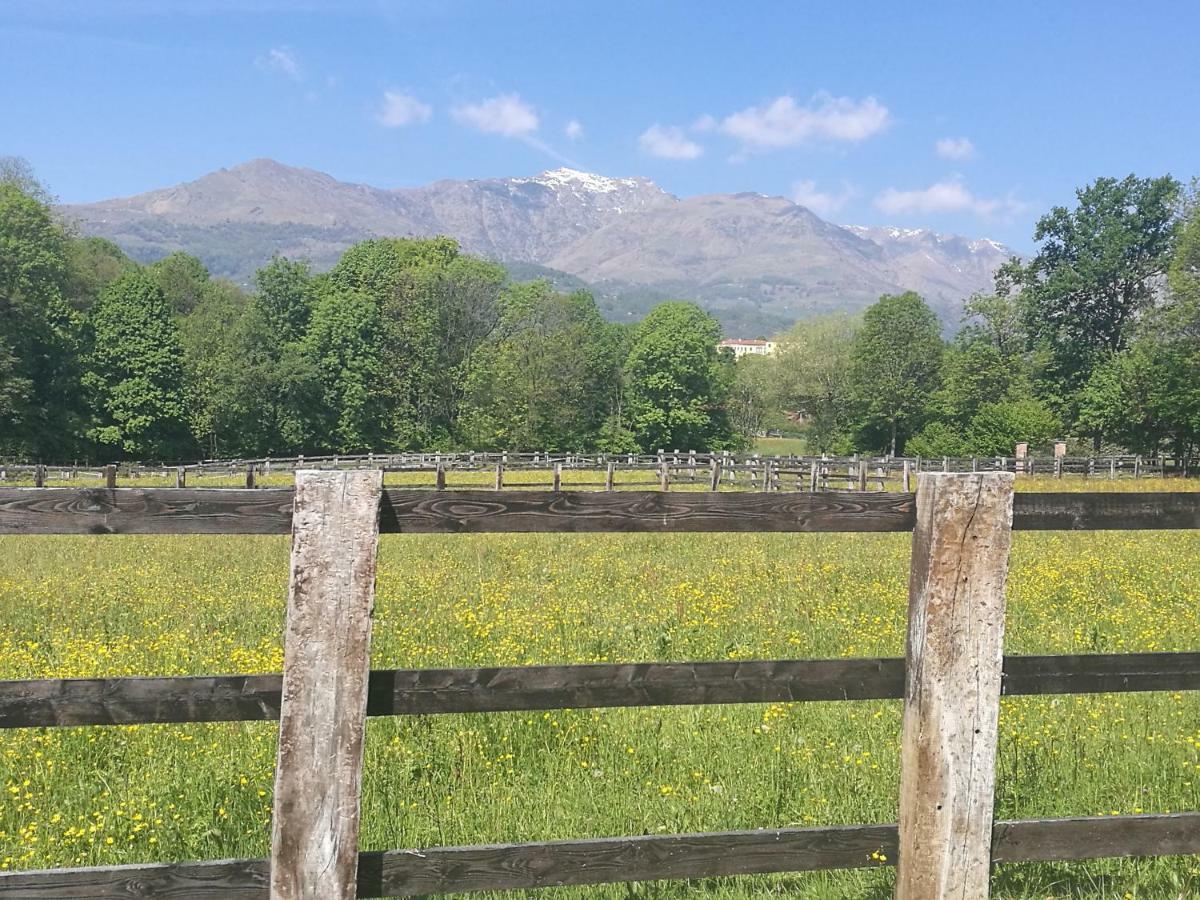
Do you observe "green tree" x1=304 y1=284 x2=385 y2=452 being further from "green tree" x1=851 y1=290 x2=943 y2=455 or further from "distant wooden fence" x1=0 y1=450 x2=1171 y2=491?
"green tree" x1=851 y1=290 x2=943 y2=455

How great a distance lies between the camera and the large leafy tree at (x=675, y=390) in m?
82.8

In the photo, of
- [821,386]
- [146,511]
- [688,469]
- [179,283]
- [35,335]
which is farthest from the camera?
[821,386]

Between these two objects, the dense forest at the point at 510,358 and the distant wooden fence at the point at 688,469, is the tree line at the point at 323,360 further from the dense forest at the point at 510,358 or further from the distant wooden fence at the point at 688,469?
the distant wooden fence at the point at 688,469

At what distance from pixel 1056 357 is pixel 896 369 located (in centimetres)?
1395

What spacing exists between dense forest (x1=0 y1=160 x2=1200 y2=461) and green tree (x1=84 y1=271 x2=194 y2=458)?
0.14 m

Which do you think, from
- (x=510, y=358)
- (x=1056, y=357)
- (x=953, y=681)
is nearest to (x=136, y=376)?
(x=510, y=358)

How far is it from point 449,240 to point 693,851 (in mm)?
93676

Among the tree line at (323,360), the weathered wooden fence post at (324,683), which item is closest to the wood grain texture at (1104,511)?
the weathered wooden fence post at (324,683)

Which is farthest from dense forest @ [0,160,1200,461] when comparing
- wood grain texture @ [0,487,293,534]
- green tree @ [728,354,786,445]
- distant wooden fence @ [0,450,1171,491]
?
wood grain texture @ [0,487,293,534]

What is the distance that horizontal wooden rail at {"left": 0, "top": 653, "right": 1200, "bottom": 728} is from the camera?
310cm

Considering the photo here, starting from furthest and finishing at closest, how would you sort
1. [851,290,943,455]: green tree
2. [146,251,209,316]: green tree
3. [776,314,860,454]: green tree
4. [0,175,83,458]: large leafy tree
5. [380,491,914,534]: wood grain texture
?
[776,314,860,454]: green tree → [851,290,943,455]: green tree → [146,251,209,316]: green tree → [0,175,83,458]: large leafy tree → [380,491,914,534]: wood grain texture

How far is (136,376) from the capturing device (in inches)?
2442

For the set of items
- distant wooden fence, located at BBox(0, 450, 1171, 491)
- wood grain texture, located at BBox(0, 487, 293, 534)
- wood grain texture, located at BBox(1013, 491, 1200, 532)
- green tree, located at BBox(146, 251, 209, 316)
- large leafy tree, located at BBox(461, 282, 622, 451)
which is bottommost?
distant wooden fence, located at BBox(0, 450, 1171, 491)

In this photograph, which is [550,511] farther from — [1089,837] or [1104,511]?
[1089,837]
